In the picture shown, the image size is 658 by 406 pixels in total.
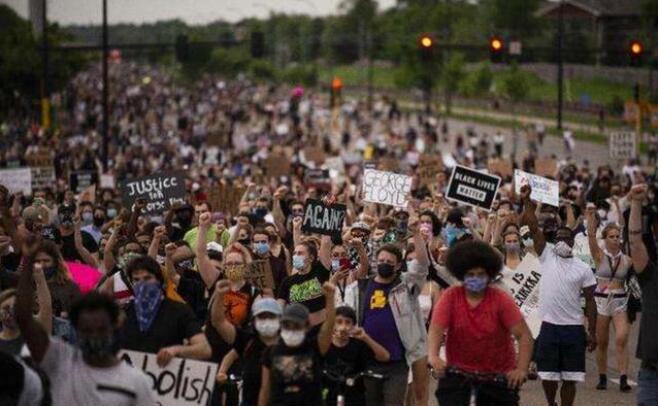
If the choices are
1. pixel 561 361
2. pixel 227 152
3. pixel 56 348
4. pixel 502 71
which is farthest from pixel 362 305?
pixel 502 71

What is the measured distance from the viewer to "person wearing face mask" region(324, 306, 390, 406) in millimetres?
11484

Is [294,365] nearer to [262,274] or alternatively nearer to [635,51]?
[262,274]

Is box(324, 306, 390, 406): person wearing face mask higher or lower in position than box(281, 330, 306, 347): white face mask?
lower

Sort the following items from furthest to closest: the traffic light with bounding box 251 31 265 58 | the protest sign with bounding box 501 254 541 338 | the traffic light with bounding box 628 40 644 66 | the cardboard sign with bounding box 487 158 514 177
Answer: the traffic light with bounding box 251 31 265 58, the traffic light with bounding box 628 40 644 66, the cardboard sign with bounding box 487 158 514 177, the protest sign with bounding box 501 254 541 338

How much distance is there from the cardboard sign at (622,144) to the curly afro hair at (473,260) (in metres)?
28.4

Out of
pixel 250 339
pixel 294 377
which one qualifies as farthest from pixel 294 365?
pixel 250 339

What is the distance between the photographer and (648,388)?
1144 cm

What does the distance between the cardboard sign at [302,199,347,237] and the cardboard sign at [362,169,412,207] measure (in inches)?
177

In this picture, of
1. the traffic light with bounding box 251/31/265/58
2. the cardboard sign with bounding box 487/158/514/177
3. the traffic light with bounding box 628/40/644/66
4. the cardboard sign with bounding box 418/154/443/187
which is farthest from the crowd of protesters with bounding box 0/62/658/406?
the traffic light with bounding box 251/31/265/58

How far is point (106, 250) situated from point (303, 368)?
16.1 feet

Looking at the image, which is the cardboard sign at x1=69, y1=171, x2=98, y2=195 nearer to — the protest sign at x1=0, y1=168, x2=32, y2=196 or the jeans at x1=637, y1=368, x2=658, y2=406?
the protest sign at x1=0, y1=168, x2=32, y2=196

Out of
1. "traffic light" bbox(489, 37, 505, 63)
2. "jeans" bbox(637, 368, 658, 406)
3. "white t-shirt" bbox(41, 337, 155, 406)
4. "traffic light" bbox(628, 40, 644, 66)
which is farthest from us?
"traffic light" bbox(489, 37, 505, 63)

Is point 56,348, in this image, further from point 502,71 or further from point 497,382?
point 502,71

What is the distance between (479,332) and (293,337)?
1.07 meters
